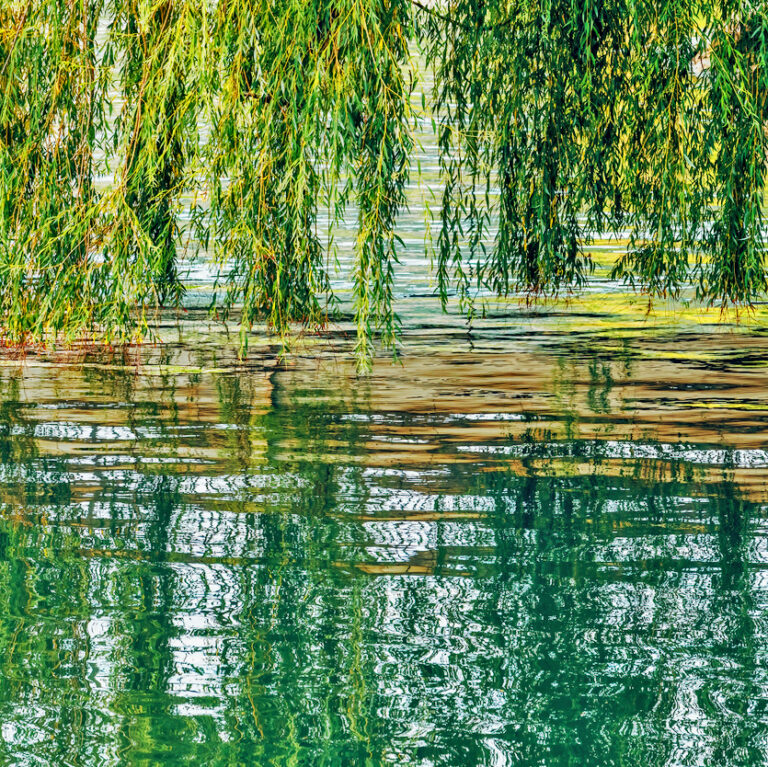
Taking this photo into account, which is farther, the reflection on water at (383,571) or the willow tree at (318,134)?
the willow tree at (318,134)

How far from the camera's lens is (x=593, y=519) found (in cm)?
452

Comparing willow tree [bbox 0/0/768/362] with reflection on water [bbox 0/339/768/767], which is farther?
willow tree [bbox 0/0/768/362]

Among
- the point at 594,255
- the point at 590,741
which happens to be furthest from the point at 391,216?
the point at 594,255

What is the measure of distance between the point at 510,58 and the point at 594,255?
3.39 m

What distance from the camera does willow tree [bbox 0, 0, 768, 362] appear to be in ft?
17.4

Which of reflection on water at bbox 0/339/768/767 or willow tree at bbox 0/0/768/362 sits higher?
willow tree at bbox 0/0/768/362

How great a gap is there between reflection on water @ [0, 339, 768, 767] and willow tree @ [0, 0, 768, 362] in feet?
1.62

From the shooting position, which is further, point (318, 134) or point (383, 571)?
point (318, 134)

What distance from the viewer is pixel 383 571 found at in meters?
4.02

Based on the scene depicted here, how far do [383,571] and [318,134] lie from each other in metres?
1.85

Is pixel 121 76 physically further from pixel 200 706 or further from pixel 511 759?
pixel 511 759

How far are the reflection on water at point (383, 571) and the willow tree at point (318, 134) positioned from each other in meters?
0.49

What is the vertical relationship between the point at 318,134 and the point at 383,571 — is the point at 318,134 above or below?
above

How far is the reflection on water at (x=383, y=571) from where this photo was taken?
3088 millimetres
